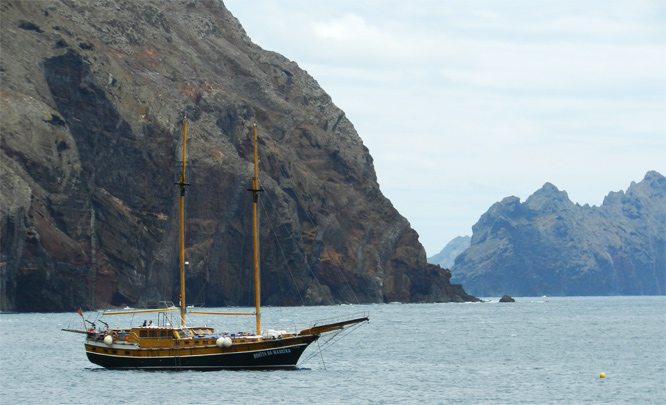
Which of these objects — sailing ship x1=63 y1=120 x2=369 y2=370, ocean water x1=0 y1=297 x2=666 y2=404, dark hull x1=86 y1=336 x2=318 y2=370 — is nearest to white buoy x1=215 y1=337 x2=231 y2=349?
sailing ship x1=63 y1=120 x2=369 y2=370

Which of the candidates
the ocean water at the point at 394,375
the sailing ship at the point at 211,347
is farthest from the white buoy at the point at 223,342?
the ocean water at the point at 394,375

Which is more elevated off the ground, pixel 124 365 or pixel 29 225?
pixel 29 225

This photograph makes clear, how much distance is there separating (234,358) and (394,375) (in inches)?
500

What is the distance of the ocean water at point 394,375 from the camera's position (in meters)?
70.4

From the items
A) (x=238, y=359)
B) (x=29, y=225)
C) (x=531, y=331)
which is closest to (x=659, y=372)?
(x=238, y=359)

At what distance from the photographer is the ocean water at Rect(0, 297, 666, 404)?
70.4 metres

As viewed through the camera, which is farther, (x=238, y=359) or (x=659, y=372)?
(x=659, y=372)

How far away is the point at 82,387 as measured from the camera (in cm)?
7512

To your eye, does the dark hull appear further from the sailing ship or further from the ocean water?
the ocean water

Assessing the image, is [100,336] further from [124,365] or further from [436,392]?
[436,392]

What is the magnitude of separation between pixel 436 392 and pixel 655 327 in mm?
87918

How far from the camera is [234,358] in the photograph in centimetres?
7944

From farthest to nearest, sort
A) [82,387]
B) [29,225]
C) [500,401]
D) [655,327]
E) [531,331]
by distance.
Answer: [29,225] → [655,327] → [531,331] → [82,387] → [500,401]

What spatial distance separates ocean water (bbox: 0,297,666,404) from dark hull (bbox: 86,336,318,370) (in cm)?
63
